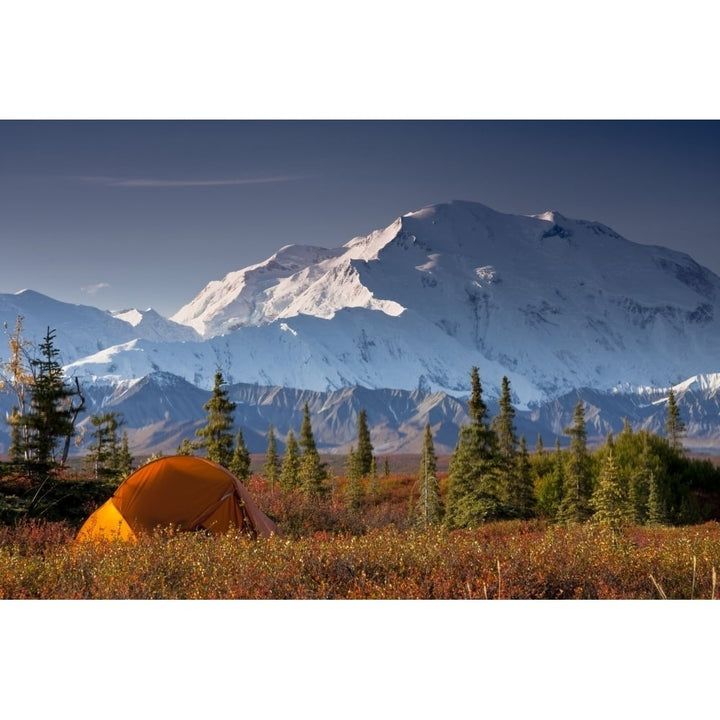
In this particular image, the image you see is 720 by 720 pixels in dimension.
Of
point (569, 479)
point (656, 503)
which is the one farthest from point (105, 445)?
point (656, 503)

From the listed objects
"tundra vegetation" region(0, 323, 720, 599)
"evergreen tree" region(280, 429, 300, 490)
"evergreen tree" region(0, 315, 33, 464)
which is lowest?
"evergreen tree" region(280, 429, 300, 490)

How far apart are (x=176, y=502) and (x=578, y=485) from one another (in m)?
14.6

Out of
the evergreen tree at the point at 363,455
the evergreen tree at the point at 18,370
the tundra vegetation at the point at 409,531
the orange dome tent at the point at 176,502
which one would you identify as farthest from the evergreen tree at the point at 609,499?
the evergreen tree at the point at 363,455

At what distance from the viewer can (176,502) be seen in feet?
49.5

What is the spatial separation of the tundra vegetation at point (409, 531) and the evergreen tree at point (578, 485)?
2.0 inches

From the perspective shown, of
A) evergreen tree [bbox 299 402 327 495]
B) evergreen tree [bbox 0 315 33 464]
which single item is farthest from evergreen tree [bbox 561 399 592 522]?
evergreen tree [bbox 0 315 33 464]

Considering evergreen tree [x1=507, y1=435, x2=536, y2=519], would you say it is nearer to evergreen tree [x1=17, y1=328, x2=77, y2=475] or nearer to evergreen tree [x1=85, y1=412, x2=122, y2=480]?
evergreen tree [x1=17, y1=328, x2=77, y2=475]

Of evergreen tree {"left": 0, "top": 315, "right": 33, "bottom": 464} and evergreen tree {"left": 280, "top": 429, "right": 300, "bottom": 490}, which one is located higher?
evergreen tree {"left": 0, "top": 315, "right": 33, "bottom": 464}

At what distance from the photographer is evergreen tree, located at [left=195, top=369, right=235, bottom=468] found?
3388 centimetres

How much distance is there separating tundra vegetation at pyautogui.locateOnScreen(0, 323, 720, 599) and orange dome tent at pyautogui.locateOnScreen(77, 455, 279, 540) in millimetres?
607

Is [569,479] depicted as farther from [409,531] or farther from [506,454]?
[409,531]

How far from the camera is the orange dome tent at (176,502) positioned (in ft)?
48.4
